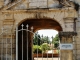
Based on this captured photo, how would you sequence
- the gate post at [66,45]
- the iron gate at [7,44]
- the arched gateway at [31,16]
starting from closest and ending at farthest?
the gate post at [66,45], the arched gateway at [31,16], the iron gate at [7,44]

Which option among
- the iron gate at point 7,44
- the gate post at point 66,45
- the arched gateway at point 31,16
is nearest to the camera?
the gate post at point 66,45

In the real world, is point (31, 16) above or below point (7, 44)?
above

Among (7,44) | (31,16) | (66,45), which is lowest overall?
(7,44)

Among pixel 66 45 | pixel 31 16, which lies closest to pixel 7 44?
pixel 31 16

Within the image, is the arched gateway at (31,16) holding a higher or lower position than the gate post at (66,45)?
higher

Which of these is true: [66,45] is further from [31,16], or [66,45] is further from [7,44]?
[7,44]

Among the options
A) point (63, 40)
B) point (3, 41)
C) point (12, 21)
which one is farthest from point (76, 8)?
point (3, 41)

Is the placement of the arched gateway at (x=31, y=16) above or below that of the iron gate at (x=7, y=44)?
above

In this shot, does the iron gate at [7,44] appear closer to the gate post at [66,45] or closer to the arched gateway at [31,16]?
the arched gateway at [31,16]

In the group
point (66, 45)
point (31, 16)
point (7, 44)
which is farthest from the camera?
point (7, 44)

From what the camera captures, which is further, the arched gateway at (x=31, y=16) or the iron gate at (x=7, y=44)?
the iron gate at (x=7, y=44)

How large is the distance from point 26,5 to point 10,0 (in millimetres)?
738

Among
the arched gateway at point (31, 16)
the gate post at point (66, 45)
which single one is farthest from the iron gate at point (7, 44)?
the gate post at point (66, 45)

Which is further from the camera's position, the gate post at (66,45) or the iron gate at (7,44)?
the iron gate at (7,44)
